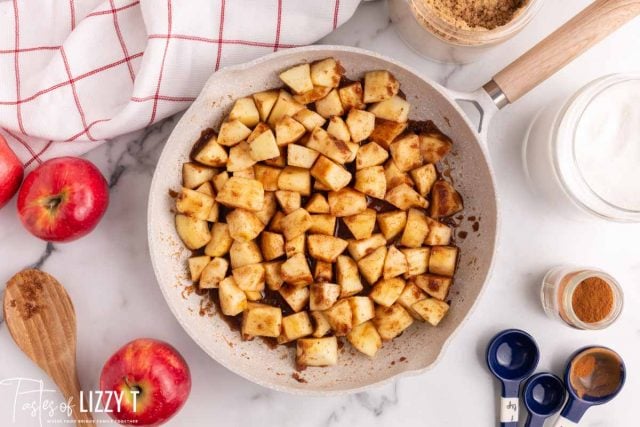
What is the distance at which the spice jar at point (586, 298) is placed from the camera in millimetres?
1489

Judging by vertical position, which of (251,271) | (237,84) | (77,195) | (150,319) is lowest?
(150,319)

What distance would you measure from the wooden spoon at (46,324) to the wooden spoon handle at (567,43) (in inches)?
43.6

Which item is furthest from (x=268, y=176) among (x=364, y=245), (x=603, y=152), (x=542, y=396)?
(x=542, y=396)

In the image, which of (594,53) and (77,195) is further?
(594,53)

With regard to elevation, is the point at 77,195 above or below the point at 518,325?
above

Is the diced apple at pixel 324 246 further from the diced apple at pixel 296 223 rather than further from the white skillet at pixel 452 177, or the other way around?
the white skillet at pixel 452 177

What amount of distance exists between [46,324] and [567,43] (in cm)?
131

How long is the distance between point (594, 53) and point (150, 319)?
1243 millimetres

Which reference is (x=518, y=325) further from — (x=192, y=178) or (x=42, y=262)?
(x=42, y=262)

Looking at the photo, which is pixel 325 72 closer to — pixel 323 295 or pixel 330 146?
pixel 330 146

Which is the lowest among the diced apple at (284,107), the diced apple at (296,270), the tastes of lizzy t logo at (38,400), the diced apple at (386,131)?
the tastes of lizzy t logo at (38,400)

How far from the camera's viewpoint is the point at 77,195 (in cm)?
146

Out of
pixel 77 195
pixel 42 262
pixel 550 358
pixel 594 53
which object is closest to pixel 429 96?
pixel 594 53

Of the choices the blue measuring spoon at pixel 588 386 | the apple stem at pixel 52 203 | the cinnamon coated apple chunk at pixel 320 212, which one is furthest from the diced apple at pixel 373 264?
the apple stem at pixel 52 203
